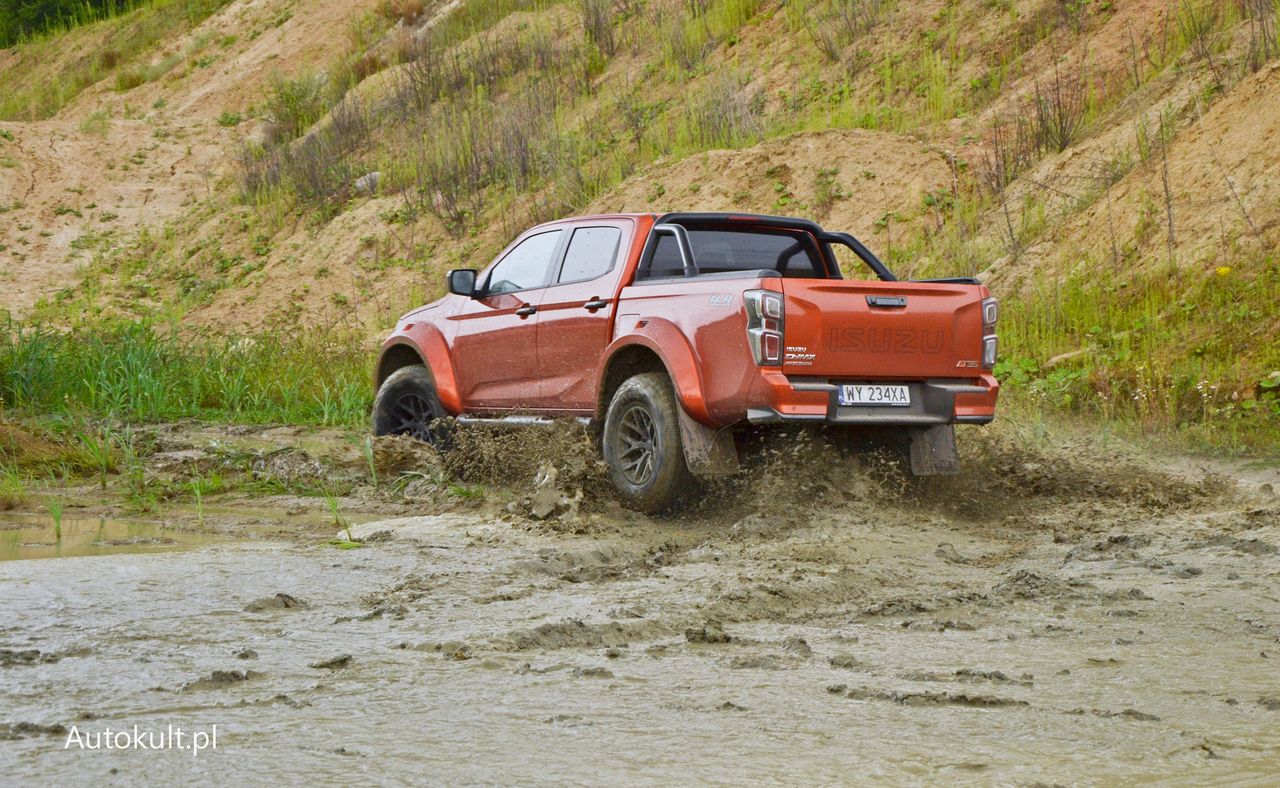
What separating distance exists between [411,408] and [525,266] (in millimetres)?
1512

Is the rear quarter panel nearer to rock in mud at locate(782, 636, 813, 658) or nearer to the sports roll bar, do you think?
the sports roll bar

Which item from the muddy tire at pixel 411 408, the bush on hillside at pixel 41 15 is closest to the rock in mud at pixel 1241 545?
the muddy tire at pixel 411 408

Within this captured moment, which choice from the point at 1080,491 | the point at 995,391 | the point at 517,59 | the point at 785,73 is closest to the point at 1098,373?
the point at 1080,491

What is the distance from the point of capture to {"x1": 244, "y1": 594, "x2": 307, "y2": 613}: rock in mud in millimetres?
5258

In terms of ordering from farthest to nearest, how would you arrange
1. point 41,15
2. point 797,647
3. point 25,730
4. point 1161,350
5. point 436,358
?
point 41,15, point 1161,350, point 436,358, point 797,647, point 25,730

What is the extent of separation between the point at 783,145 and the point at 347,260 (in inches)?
339

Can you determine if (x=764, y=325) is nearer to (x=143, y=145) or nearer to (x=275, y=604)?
(x=275, y=604)

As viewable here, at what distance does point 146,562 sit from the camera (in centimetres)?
633

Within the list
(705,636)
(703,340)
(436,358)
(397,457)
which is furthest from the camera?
(436,358)

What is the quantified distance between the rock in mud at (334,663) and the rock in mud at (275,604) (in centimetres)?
100

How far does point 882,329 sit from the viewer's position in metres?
7.35

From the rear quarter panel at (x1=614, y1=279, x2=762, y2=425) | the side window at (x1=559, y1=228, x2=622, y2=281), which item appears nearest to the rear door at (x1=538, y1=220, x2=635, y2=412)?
the side window at (x1=559, y1=228, x2=622, y2=281)

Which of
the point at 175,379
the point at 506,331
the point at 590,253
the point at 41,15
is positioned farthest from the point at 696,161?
the point at 41,15

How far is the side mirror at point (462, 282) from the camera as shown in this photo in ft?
Answer: 31.1
